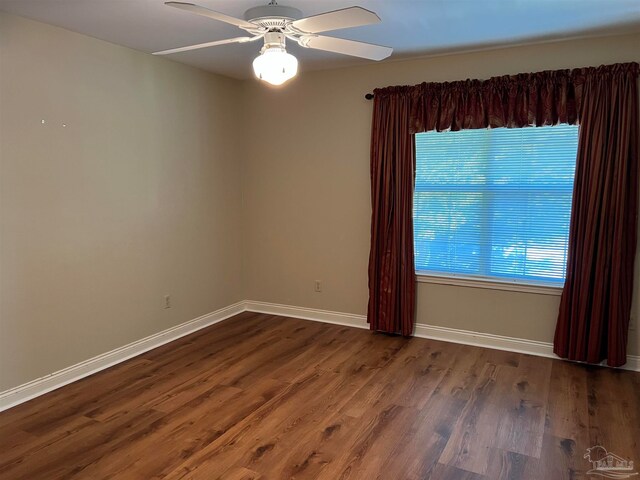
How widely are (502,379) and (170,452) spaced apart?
2289mm

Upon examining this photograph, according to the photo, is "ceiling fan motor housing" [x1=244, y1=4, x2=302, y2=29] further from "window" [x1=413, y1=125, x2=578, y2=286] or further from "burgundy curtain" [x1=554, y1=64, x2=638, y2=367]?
"burgundy curtain" [x1=554, y1=64, x2=638, y2=367]

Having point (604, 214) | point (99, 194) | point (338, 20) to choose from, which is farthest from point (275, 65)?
point (604, 214)

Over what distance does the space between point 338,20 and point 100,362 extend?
2.97 m

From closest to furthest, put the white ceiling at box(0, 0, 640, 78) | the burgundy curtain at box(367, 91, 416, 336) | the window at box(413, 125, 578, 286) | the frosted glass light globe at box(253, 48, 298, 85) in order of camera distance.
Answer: the frosted glass light globe at box(253, 48, 298, 85), the white ceiling at box(0, 0, 640, 78), the window at box(413, 125, 578, 286), the burgundy curtain at box(367, 91, 416, 336)

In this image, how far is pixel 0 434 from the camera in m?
2.63

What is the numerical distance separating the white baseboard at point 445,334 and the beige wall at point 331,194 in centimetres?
6

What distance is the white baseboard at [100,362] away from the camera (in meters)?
3.00

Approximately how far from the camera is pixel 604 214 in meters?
3.35

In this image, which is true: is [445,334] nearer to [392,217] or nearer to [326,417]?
[392,217]

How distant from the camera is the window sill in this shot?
12.2ft

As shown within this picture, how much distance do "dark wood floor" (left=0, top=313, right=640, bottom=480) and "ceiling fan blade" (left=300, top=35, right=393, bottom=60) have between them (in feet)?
7.04

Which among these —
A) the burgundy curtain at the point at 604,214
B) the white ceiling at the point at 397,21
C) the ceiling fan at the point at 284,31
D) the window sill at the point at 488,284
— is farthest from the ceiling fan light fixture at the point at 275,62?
the window sill at the point at 488,284

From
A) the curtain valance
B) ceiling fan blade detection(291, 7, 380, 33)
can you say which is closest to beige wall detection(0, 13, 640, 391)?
the curtain valance

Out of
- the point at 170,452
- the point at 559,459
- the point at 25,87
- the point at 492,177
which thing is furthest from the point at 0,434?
the point at 492,177
